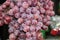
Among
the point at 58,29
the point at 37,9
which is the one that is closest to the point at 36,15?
the point at 37,9

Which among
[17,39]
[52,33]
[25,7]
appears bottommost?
[52,33]

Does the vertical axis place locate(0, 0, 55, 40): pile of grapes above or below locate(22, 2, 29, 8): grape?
below

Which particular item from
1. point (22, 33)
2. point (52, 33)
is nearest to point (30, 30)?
point (22, 33)

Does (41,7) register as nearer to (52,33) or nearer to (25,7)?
(25,7)

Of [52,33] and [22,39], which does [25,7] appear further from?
[52,33]

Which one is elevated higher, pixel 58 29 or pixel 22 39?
pixel 22 39

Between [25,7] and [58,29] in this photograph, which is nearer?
[25,7]

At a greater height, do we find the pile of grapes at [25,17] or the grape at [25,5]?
the grape at [25,5]
